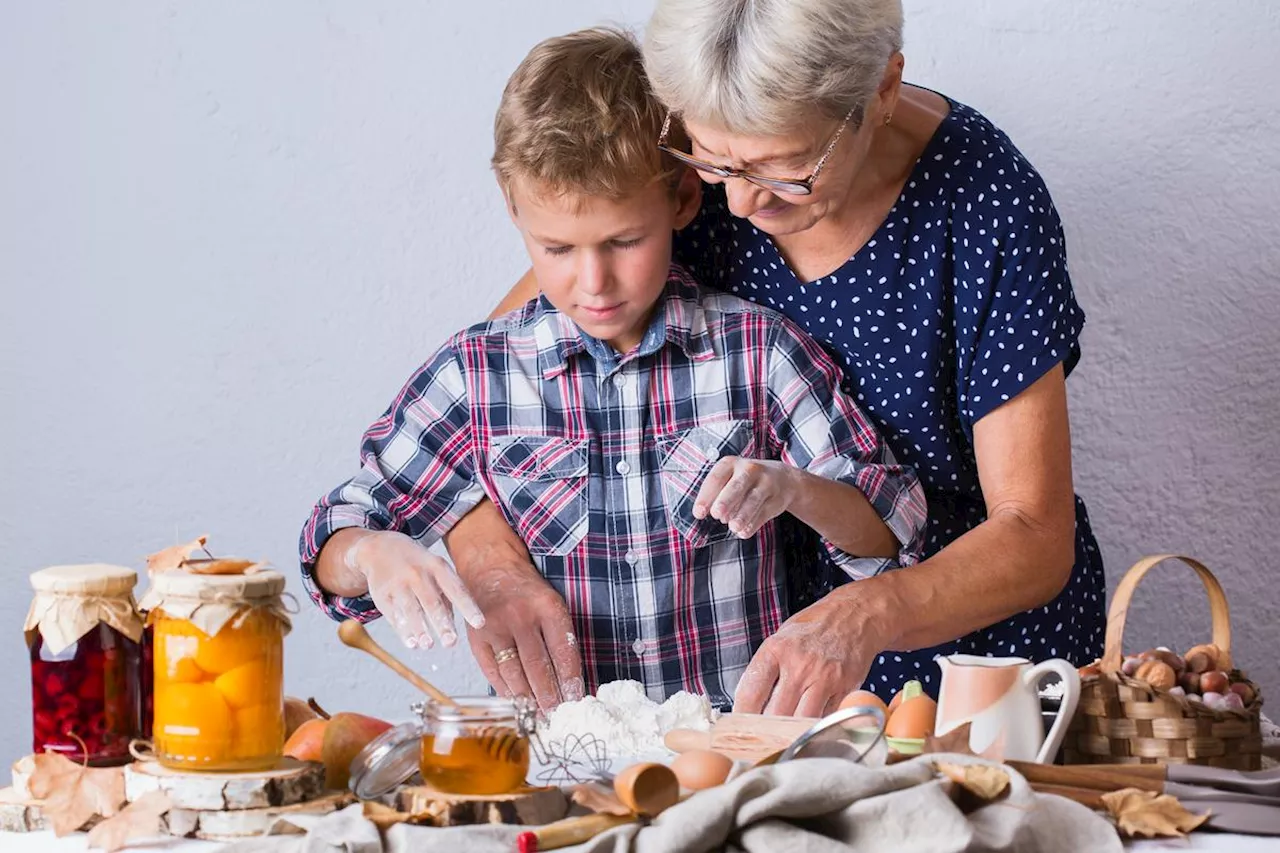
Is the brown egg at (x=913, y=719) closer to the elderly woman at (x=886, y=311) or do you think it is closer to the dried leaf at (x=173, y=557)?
the elderly woman at (x=886, y=311)

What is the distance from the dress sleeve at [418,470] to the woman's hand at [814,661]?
56 centimetres

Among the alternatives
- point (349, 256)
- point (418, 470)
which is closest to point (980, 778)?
point (418, 470)

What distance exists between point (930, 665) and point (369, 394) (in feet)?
4.04

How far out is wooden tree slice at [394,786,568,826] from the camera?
1073 mm

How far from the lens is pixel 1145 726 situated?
4.12 feet

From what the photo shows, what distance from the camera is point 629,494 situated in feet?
6.59

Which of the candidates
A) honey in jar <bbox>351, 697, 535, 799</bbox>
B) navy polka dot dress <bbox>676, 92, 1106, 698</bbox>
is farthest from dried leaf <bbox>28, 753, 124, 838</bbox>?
navy polka dot dress <bbox>676, 92, 1106, 698</bbox>

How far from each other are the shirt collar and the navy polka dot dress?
128 millimetres

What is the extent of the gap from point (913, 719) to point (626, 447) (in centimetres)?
78

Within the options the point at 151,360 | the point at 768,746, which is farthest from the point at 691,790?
the point at 151,360

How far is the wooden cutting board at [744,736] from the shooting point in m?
1.29

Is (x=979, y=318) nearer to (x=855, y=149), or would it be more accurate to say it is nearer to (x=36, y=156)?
(x=855, y=149)

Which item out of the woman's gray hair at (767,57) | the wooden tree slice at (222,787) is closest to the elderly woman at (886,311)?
the woman's gray hair at (767,57)

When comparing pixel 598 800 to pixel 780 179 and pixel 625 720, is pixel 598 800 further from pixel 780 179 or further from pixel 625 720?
pixel 780 179
